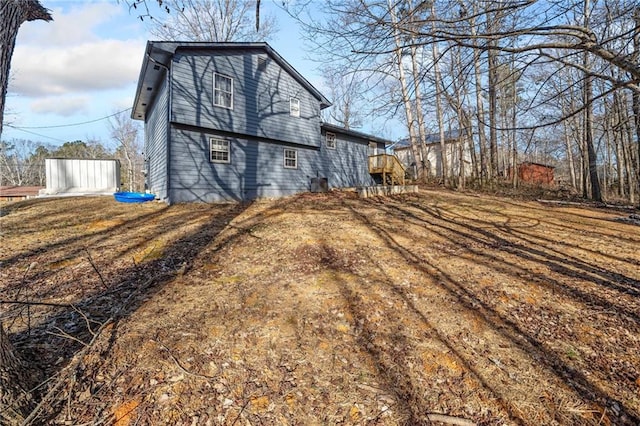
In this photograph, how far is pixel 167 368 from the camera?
7.82 feet

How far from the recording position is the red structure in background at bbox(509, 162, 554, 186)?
25953mm

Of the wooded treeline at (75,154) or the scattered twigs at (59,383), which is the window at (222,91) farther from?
the wooded treeline at (75,154)

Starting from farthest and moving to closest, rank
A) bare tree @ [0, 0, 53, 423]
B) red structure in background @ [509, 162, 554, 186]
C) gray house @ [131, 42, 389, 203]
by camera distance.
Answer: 1. red structure in background @ [509, 162, 554, 186]
2. gray house @ [131, 42, 389, 203]
3. bare tree @ [0, 0, 53, 423]

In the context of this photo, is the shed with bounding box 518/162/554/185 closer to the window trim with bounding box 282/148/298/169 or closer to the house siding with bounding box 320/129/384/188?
the house siding with bounding box 320/129/384/188

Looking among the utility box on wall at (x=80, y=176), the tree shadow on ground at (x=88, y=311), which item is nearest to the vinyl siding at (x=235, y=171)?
the tree shadow on ground at (x=88, y=311)

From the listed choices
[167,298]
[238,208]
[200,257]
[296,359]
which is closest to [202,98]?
[238,208]

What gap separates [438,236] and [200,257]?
4.79 m

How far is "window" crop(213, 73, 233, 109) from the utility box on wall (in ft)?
23.2

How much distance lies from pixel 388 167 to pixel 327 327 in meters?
14.2

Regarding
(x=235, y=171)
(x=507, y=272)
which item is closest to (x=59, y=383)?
(x=507, y=272)

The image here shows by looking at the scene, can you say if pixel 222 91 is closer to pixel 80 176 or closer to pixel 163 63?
pixel 163 63

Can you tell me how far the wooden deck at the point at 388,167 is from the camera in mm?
16094

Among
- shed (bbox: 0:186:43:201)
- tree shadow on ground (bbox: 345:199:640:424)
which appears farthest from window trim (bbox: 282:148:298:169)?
shed (bbox: 0:186:43:201)

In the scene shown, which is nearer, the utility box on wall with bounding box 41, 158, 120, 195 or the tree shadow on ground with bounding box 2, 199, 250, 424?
the tree shadow on ground with bounding box 2, 199, 250, 424
